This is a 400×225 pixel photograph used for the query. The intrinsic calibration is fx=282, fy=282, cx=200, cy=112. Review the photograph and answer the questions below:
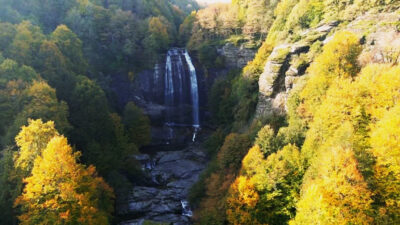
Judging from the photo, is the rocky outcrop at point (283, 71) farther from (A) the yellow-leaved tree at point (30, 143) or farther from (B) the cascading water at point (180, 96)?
(A) the yellow-leaved tree at point (30, 143)

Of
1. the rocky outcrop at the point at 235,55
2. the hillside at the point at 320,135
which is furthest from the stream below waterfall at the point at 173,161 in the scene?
the rocky outcrop at the point at 235,55

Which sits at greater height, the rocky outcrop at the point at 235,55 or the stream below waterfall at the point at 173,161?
the rocky outcrop at the point at 235,55

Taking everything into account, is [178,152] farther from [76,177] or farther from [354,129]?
[354,129]

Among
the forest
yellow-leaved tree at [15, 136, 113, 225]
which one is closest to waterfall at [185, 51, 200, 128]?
the forest

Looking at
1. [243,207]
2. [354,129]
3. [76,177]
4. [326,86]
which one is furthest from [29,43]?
[354,129]

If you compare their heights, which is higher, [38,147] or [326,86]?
[326,86]

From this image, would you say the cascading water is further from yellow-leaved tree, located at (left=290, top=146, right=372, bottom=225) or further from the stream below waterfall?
yellow-leaved tree, located at (left=290, top=146, right=372, bottom=225)
